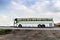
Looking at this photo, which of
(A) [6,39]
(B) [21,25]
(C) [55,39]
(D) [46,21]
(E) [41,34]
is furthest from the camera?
(D) [46,21]

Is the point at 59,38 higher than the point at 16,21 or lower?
lower

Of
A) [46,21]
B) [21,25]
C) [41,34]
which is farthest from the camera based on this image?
[46,21]

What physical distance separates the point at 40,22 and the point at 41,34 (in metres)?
21.5

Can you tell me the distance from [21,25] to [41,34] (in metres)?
19.9

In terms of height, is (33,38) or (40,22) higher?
(40,22)

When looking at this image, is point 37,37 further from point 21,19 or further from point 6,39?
point 21,19

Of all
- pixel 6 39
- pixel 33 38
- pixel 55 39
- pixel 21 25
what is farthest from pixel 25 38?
pixel 21 25

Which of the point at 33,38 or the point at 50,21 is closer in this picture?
the point at 33,38

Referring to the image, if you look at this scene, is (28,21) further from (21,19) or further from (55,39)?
(55,39)

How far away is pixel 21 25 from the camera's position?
42.7 meters

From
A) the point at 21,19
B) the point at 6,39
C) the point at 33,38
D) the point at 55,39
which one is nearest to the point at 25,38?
the point at 33,38

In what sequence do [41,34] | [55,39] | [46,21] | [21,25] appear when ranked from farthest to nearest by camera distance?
1. [46,21]
2. [21,25]
3. [41,34]
4. [55,39]

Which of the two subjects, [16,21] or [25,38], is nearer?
[25,38]

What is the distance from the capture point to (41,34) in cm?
2344
